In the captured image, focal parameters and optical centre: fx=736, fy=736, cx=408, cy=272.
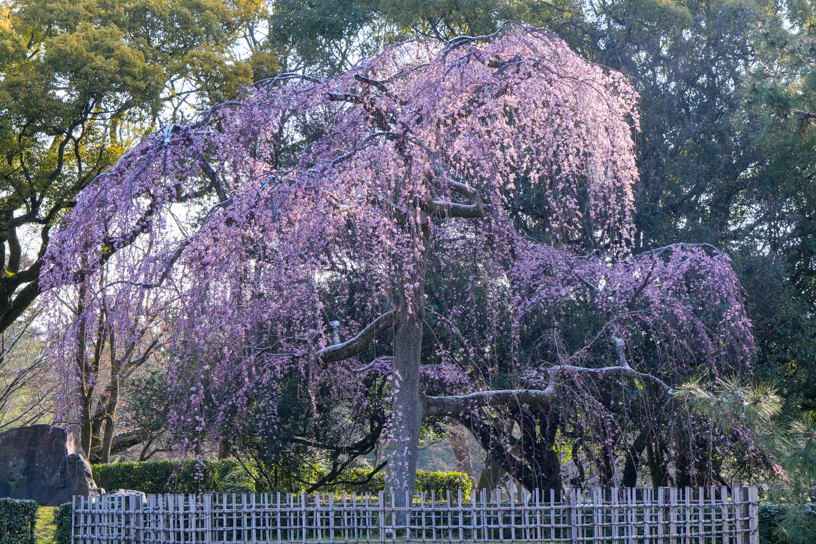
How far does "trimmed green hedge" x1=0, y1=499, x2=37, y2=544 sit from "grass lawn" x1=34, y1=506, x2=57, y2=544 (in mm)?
686

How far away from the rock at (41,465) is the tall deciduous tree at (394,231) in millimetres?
1836

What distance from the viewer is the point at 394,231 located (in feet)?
16.9

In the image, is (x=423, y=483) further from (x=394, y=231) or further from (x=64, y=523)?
(x=394, y=231)

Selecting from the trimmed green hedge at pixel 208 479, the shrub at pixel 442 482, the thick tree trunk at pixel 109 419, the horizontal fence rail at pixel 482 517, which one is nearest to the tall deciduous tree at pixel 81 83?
the thick tree trunk at pixel 109 419

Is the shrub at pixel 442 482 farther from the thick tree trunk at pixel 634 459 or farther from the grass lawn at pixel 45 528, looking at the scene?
the grass lawn at pixel 45 528

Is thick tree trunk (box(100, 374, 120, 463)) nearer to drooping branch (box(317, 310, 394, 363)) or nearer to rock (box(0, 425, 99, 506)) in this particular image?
rock (box(0, 425, 99, 506))

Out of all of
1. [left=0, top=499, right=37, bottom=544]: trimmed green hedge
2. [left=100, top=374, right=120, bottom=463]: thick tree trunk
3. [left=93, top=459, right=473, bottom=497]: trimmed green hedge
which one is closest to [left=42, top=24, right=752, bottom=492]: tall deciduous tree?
[left=0, top=499, right=37, bottom=544]: trimmed green hedge

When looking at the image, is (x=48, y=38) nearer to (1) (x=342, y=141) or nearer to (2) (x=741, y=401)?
(1) (x=342, y=141)

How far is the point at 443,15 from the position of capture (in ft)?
36.1

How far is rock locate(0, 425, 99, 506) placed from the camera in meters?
8.02

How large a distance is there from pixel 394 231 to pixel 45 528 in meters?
6.37

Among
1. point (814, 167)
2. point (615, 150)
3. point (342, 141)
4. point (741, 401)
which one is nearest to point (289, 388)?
point (342, 141)

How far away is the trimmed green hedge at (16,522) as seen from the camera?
6926 mm

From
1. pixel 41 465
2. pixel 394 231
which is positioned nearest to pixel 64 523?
pixel 41 465
